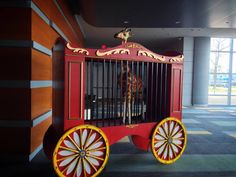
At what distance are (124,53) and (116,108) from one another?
70 cm

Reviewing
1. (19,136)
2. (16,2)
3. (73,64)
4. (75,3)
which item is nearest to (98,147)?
(73,64)

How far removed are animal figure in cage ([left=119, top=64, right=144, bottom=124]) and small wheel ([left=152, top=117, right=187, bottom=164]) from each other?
1.46ft

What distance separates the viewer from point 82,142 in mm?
2346

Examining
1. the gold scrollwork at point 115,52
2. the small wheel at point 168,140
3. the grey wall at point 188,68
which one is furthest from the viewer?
the grey wall at point 188,68

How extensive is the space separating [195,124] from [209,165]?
3.00 meters

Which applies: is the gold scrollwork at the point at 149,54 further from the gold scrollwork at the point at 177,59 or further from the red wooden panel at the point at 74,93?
the red wooden panel at the point at 74,93

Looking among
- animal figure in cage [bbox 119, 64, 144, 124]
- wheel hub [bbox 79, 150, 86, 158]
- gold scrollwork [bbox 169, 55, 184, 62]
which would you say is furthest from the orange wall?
gold scrollwork [bbox 169, 55, 184, 62]

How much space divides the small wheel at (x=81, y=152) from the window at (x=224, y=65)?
9149 mm

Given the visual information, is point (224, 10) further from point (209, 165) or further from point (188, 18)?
point (209, 165)

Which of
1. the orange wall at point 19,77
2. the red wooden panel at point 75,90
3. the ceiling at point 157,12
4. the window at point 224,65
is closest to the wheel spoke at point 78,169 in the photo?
the red wooden panel at point 75,90

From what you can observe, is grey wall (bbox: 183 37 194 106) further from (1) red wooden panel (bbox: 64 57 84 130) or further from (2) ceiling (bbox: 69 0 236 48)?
(1) red wooden panel (bbox: 64 57 84 130)

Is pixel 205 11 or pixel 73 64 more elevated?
pixel 205 11

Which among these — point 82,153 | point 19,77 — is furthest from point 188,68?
point 82,153

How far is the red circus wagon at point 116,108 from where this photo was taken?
231 cm
